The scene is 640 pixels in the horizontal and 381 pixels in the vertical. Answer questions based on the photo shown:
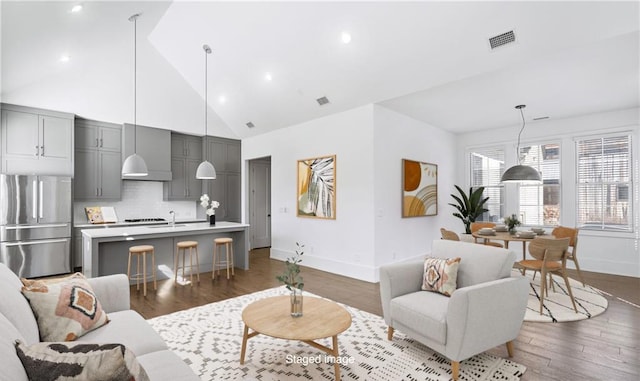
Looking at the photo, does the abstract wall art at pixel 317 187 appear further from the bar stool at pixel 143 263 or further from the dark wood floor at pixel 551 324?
the bar stool at pixel 143 263

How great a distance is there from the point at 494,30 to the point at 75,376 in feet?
13.6

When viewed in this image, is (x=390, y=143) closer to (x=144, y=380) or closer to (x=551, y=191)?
(x=551, y=191)

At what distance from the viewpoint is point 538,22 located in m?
3.07

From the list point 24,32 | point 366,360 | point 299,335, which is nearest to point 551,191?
point 366,360

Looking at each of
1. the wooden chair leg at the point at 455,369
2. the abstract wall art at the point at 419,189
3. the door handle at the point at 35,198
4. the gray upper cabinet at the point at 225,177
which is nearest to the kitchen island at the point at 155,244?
the door handle at the point at 35,198

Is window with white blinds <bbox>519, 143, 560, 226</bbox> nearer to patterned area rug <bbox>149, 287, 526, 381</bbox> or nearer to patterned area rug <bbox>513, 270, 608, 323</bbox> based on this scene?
patterned area rug <bbox>513, 270, 608, 323</bbox>

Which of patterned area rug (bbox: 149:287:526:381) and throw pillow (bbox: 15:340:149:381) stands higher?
throw pillow (bbox: 15:340:149:381)

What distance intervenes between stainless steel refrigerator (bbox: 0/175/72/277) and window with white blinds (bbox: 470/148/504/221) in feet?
26.2

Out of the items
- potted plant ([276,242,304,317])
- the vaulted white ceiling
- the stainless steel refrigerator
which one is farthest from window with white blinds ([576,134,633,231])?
the stainless steel refrigerator

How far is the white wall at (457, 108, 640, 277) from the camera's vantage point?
5203 mm

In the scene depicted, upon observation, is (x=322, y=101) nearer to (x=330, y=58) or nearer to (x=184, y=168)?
(x=330, y=58)

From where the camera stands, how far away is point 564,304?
379cm

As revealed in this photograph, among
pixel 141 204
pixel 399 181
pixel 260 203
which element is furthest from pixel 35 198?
pixel 399 181

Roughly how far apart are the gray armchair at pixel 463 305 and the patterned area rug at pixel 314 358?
19cm
